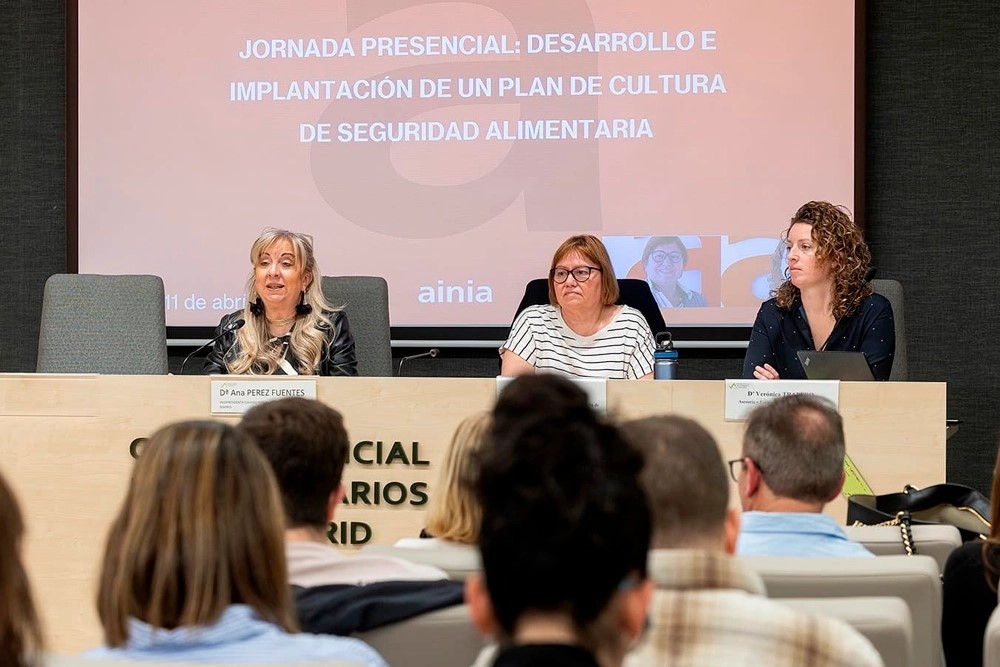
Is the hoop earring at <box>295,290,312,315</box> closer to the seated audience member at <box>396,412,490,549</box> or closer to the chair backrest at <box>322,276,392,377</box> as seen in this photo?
the chair backrest at <box>322,276,392,377</box>

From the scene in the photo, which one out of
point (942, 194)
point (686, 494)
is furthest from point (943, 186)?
point (686, 494)

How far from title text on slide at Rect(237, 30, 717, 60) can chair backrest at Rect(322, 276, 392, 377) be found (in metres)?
1.34

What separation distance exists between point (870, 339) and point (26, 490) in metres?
2.42

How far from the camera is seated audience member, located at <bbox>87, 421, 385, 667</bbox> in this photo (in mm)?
1216

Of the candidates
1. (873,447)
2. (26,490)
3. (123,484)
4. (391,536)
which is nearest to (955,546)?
(873,447)

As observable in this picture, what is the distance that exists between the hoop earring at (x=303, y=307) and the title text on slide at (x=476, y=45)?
4.91 ft

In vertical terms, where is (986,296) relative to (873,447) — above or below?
above

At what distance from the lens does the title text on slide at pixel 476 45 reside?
16.1ft

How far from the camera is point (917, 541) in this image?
196 cm

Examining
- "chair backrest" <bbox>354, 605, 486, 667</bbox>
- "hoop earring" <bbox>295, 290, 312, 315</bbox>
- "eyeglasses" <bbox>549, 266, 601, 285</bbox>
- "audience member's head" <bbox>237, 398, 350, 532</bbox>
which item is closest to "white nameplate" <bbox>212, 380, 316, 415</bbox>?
"hoop earring" <bbox>295, 290, 312, 315</bbox>

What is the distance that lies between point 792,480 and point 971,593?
1.01 feet

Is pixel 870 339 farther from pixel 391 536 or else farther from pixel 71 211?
pixel 71 211

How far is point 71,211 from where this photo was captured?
5.28 metres

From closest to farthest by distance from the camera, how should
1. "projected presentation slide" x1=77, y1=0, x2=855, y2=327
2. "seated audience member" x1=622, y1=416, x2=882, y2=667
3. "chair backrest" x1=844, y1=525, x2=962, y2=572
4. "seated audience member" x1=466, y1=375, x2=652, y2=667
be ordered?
1. "seated audience member" x1=466, y1=375, x2=652, y2=667
2. "seated audience member" x1=622, y1=416, x2=882, y2=667
3. "chair backrest" x1=844, y1=525, x2=962, y2=572
4. "projected presentation slide" x1=77, y1=0, x2=855, y2=327
